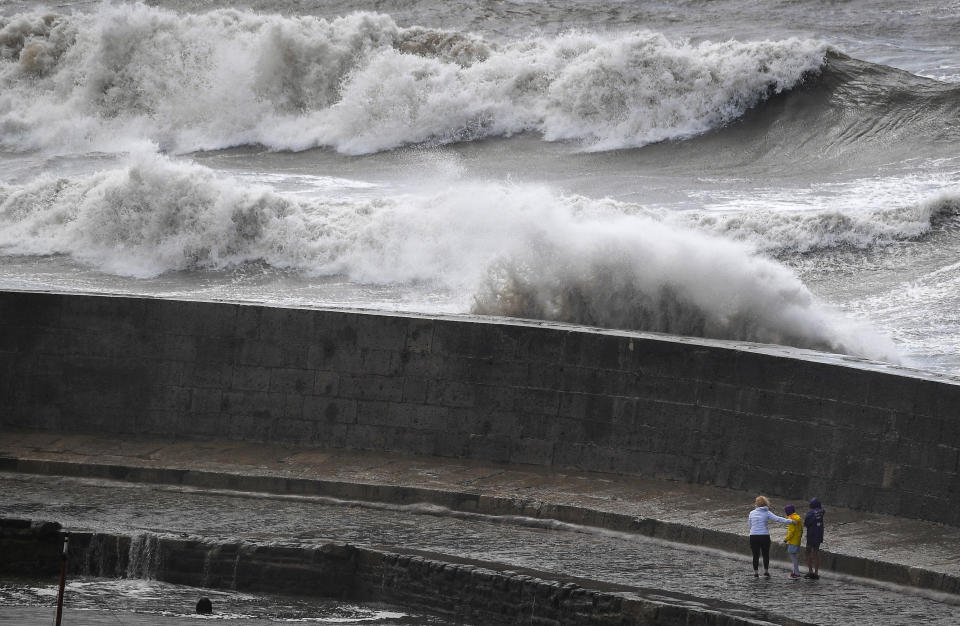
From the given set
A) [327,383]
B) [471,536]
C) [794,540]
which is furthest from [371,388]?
[794,540]

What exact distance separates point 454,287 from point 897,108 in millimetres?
11474

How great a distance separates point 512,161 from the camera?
27.0 meters

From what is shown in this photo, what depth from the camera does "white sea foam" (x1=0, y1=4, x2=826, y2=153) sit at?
2758 cm

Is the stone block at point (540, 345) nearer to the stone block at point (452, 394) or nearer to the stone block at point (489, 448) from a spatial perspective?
the stone block at point (452, 394)

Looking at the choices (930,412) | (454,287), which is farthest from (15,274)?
(930,412)

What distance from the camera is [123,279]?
20.0 meters

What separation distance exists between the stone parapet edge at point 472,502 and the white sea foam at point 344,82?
55.8 feet

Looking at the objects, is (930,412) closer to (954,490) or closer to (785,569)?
(954,490)

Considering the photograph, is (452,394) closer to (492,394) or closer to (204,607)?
(492,394)

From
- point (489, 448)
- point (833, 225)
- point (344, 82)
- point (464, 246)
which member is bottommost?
point (489, 448)

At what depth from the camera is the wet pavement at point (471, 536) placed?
845 centimetres

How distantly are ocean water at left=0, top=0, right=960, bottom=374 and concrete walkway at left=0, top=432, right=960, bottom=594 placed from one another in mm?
2014

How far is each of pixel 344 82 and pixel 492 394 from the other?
70.1 feet

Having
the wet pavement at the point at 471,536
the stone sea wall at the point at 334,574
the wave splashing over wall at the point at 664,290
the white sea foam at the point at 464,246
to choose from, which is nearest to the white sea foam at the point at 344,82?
the white sea foam at the point at 464,246
